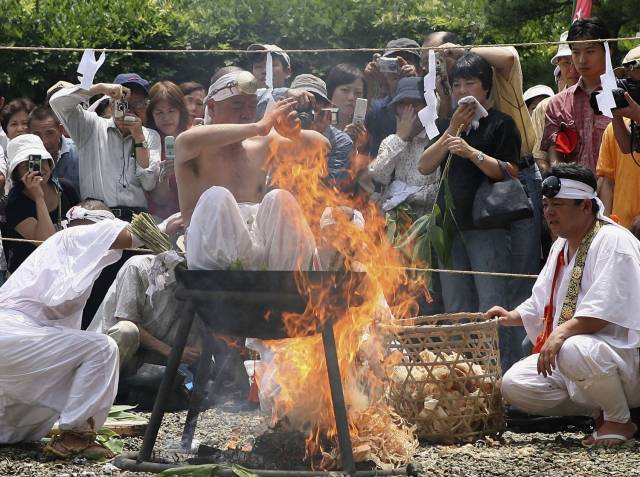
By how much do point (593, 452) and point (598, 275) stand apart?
100 centimetres

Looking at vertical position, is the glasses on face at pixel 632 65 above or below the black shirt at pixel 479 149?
above

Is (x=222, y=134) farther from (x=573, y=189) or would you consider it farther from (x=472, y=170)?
(x=472, y=170)

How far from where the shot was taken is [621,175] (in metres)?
7.82

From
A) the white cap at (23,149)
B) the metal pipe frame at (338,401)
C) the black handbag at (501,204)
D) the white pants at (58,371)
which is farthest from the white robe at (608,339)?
the white cap at (23,149)

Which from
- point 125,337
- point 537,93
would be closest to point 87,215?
point 125,337

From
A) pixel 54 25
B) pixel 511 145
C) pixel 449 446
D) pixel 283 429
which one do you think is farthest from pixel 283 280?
pixel 54 25

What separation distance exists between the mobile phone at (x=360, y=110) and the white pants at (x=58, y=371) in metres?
2.88

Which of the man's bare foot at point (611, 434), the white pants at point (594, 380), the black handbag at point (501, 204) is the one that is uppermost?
the black handbag at point (501, 204)

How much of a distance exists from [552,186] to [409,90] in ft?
6.77

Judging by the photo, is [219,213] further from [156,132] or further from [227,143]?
[156,132]

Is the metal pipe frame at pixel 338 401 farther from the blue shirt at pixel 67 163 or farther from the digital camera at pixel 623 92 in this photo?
the blue shirt at pixel 67 163

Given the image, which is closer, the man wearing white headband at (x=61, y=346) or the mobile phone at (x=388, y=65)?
the man wearing white headband at (x=61, y=346)

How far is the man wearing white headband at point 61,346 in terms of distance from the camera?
6.56 m

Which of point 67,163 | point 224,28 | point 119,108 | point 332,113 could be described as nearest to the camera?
point 332,113
